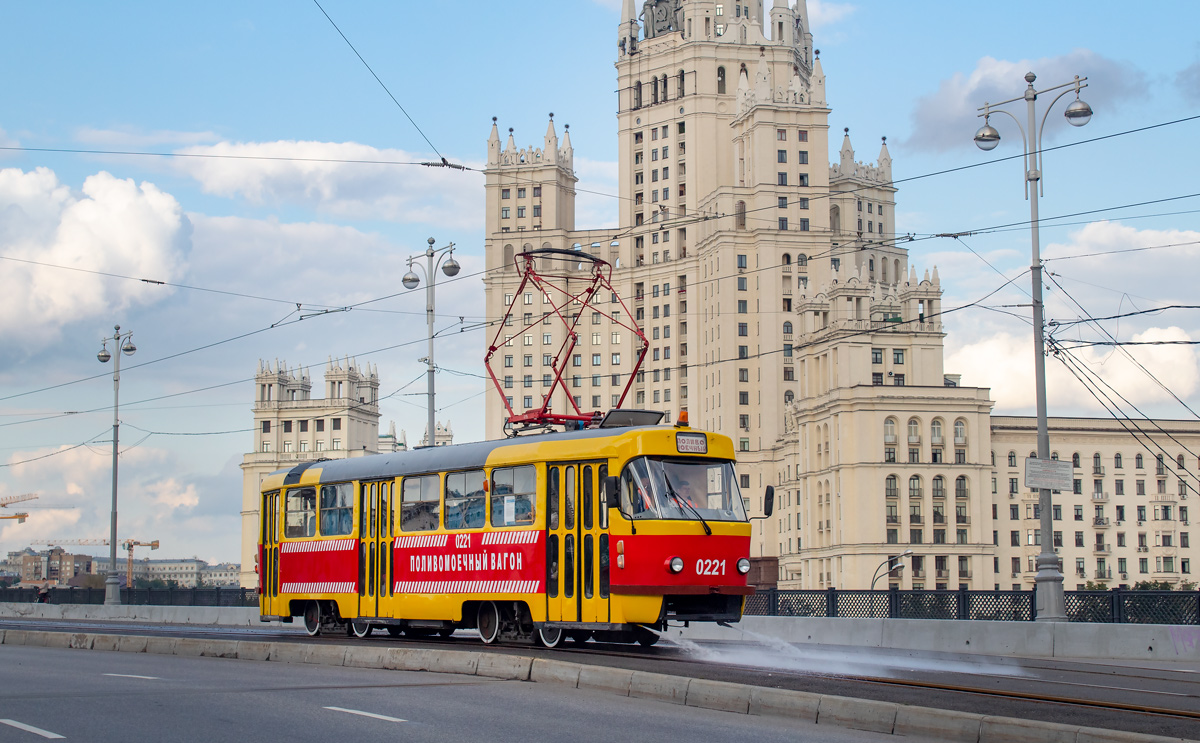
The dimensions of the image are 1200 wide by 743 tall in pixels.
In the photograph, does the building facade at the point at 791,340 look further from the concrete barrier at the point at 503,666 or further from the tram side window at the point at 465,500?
the concrete barrier at the point at 503,666

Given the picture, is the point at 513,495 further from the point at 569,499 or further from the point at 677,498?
the point at 677,498

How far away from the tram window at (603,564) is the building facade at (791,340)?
6613cm

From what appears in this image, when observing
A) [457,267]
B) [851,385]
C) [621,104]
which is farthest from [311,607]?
[621,104]

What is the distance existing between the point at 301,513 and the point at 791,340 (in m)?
105

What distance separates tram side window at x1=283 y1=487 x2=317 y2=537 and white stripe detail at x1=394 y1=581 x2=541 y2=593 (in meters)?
3.72

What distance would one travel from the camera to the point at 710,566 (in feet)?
65.1

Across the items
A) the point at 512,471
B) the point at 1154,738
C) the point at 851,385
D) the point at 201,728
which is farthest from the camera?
the point at 851,385

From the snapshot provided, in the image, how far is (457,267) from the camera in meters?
39.6

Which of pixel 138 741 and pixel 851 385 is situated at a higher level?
pixel 851 385

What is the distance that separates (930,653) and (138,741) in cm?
1633

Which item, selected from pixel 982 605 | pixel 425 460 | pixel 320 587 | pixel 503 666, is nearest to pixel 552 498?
pixel 425 460

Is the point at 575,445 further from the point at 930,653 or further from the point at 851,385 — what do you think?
the point at 851,385

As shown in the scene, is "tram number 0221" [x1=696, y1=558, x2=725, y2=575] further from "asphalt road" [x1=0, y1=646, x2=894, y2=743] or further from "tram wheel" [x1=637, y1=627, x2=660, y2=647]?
"asphalt road" [x1=0, y1=646, x2=894, y2=743]

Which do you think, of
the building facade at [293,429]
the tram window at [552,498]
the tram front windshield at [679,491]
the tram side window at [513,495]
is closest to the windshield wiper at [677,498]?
the tram front windshield at [679,491]
